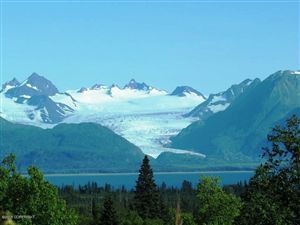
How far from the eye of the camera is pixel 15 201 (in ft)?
198

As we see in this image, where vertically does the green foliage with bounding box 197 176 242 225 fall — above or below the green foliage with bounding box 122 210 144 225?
above

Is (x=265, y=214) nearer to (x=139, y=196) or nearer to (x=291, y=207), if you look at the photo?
(x=291, y=207)

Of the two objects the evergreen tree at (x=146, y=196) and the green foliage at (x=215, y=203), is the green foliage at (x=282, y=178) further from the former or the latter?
the evergreen tree at (x=146, y=196)

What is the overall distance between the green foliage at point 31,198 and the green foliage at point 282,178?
21.3 m

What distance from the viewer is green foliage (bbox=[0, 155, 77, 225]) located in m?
59.8

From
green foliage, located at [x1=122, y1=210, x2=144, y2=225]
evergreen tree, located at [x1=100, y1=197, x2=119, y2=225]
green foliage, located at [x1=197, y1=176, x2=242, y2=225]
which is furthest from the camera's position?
green foliage, located at [x1=122, y1=210, x2=144, y2=225]

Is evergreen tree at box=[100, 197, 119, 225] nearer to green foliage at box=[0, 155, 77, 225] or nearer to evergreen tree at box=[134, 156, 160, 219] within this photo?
evergreen tree at box=[134, 156, 160, 219]

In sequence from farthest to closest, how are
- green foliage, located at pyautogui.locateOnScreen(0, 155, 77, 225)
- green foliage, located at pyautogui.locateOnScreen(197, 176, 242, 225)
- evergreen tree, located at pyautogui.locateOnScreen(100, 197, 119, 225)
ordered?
evergreen tree, located at pyautogui.locateOnScreen(100, 197, 119, 225) → green foliage, located at pyautogui.locateOnScreen(197, 176, 242, 225) → green foliage, located at pyautogui.locateOnScreen(0, 155, 77, 225)

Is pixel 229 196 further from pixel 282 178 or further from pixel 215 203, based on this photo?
pixel 282 178

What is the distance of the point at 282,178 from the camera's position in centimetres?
4166

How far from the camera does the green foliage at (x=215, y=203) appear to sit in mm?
96250

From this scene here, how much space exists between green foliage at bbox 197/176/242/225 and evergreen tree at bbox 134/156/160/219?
4942 centimetres

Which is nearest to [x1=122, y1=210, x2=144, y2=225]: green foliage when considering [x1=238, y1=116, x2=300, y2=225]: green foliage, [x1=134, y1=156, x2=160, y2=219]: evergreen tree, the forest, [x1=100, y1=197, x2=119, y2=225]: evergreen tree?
[x1=134, y1=156, x2=160, y2=219]: evergreen tree

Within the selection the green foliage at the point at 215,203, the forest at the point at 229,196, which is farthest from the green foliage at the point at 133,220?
the green foliage at the point at 215,203
